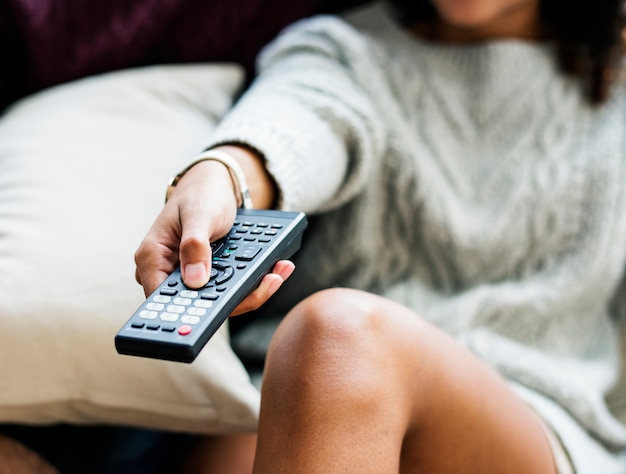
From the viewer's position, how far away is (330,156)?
1.92 ft

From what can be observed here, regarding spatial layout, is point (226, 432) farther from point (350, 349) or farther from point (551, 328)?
point (551, 328)

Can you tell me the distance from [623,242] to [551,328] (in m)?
0.11

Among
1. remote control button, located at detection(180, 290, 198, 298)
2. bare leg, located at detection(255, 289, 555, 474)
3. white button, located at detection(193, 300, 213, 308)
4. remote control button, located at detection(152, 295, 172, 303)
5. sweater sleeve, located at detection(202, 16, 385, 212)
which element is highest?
white button, located at detection(193, 300, 213, 308)

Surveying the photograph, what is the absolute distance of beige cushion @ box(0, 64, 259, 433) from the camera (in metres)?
0.45

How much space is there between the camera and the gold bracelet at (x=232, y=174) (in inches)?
17.9

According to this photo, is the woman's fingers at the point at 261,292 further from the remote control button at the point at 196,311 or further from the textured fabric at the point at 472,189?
the textured fabric at the point at 472,189

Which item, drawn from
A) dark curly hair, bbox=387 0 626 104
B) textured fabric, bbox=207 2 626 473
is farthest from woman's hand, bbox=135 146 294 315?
dark curly hair, bbox=387 0 626 104

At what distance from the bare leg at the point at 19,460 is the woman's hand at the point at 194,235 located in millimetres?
172

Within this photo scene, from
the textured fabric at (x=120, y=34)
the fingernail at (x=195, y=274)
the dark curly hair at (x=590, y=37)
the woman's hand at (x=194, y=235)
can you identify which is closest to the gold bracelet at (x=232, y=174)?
the woman's hand at (x=194, y=235)

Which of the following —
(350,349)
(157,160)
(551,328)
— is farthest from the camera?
(551,328)

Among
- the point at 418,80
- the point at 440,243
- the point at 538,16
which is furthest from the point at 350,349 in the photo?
the point at 538,16

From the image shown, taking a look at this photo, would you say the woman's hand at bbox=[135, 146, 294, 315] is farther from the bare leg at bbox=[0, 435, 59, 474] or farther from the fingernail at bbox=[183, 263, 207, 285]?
the bare leg at bbox=[0, 435, 59, 474]

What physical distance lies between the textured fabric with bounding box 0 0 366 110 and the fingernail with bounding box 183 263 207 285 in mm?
365

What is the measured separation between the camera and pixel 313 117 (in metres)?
0.59
